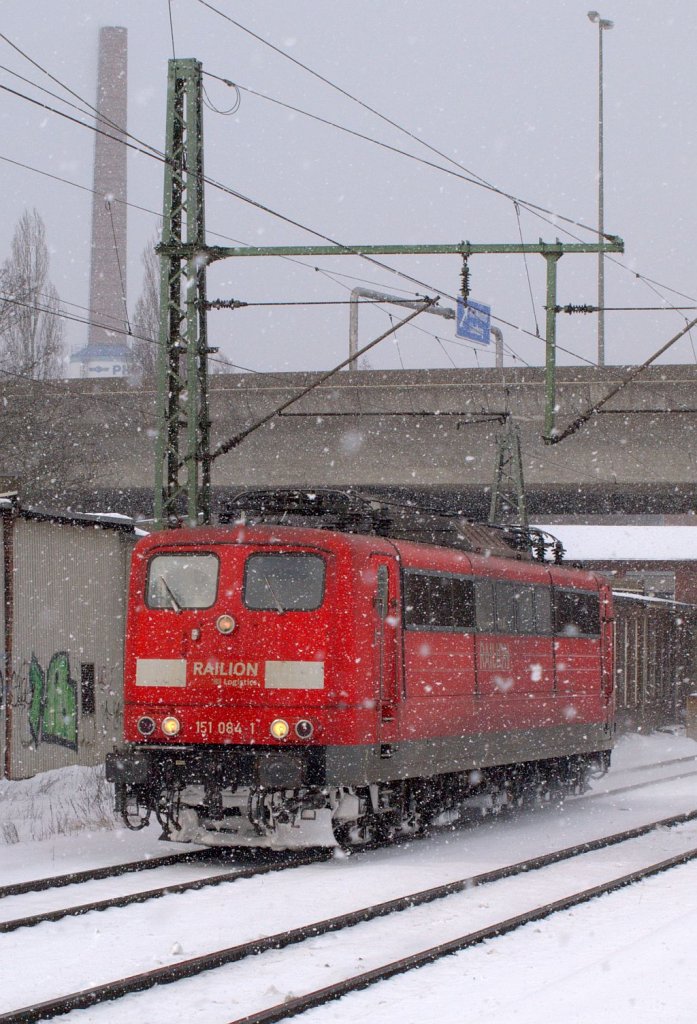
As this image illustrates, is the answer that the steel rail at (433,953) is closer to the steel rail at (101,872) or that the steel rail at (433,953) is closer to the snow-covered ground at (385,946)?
the snow-covered ground at (385,946)

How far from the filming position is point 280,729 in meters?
12.8

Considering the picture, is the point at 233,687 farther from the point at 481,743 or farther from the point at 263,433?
the point at 263,433

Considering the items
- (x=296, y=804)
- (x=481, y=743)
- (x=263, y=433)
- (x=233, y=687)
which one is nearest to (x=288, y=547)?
(x=233, y=687)

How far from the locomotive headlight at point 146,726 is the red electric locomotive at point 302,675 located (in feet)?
0.04

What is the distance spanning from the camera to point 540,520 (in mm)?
63656

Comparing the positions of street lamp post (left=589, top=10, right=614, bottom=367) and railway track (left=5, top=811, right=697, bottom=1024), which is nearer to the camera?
railway track (left=5, top=811, right=697, bottom=1024)

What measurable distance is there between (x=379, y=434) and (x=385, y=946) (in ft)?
75.6

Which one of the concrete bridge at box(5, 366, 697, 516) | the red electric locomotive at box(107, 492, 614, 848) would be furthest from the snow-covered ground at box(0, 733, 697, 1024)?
the concrete bridge at box(5, 366, 697, 516)

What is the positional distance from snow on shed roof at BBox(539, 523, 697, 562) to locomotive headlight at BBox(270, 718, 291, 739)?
41913 millimetres

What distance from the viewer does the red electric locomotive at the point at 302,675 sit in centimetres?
1287

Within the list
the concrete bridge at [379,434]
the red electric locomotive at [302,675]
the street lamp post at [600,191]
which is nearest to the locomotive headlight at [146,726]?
the red electric locomotive at [302,675]

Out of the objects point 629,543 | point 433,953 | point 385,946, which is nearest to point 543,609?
point 385,946

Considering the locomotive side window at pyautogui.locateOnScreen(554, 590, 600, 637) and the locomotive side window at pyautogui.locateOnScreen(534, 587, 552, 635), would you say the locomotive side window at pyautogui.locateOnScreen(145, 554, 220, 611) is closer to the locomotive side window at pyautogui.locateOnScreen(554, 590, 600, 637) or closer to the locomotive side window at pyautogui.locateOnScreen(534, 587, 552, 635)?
the locomotive side window at pyautogui.locateOnScreen(534, 587, 552, 635)

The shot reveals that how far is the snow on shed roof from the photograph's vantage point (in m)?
56.2
